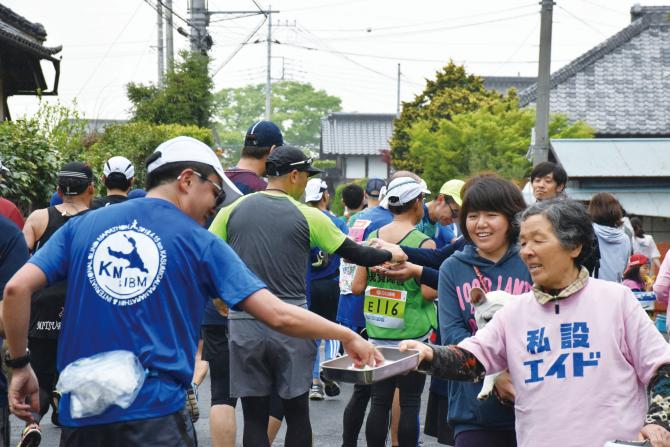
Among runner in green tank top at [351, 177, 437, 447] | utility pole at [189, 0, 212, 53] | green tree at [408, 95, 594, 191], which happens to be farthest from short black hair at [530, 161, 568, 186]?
green tree at [408, 95, 594, 191]

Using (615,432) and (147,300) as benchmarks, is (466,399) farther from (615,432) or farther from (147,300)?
(147,300)

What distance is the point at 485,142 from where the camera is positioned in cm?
2677

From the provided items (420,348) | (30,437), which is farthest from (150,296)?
(30,437)

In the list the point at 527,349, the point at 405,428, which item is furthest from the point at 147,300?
the point at 405,428

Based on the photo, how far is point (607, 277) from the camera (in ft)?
26.3

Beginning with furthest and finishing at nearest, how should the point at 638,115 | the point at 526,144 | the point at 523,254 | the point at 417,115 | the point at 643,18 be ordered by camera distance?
the point at 417,115, the point at 643,18, the point at 638,115, the point at 526,144, the point at 523,254

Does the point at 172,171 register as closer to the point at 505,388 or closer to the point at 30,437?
the point at 505,388

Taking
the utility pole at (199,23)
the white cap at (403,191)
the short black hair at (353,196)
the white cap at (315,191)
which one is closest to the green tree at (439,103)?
the utility pole at (199,23)

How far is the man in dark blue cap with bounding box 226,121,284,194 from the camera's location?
6223 mm

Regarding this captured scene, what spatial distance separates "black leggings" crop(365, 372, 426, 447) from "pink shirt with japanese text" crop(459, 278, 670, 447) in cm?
265

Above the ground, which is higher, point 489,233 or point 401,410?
point 489,233

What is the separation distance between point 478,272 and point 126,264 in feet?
5.47

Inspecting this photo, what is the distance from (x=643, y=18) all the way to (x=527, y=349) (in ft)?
110

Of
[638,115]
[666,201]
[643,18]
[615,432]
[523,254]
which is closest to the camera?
[615,432]
